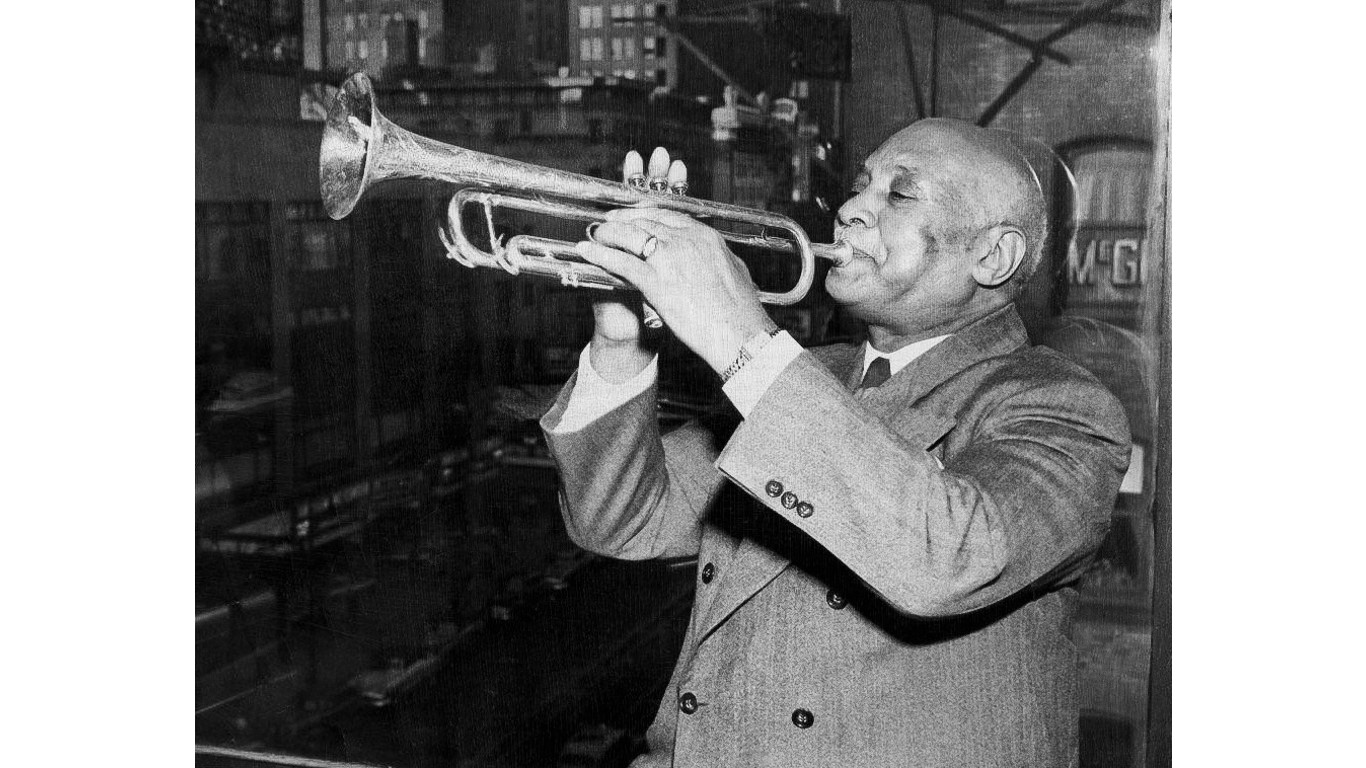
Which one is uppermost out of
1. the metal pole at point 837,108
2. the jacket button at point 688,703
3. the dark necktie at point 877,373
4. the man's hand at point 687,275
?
the metal pole at point 837,108

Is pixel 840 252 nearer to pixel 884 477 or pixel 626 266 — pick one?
pixel 626 266

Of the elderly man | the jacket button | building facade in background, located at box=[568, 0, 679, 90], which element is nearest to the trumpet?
the elderly man

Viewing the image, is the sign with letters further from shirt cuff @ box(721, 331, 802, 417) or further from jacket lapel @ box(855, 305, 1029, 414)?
shirt cuff @ box(721, 331, 802, 417)

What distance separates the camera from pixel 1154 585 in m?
2.62

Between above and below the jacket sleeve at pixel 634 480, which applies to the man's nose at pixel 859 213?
above

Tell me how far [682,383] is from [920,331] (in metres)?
0.59

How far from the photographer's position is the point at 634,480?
2689 millimetres

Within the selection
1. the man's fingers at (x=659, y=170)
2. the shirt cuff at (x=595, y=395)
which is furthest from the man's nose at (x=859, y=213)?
the shirt cuff at (x=595, y=395)

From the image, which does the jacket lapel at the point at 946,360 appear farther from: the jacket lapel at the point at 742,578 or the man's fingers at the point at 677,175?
the man's fingers at the point at 677,175

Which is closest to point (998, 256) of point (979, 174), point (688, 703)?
point (979, 174)

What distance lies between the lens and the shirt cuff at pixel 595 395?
103 inches

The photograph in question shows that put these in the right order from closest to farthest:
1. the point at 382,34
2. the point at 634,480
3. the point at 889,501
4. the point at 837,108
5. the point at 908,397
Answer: the point at 889,501, the point at 908,397, the point at 634,480, the point at 837,108, the point at 382,34
